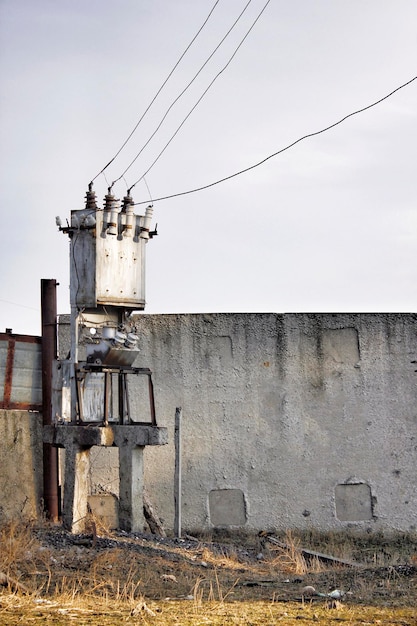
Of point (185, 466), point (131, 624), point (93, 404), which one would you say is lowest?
point (131, 624)

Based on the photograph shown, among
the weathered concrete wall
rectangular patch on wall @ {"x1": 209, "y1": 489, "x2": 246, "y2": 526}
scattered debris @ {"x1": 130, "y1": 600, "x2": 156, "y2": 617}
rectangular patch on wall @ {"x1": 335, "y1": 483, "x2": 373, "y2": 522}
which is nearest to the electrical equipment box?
the weathered concrete wall

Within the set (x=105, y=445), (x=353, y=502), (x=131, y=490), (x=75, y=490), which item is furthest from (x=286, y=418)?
(x=75, y=490)

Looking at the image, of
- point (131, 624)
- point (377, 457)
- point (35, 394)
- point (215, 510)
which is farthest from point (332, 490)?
point (131, 624)

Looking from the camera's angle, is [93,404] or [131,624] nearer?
[131,624]

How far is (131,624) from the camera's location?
697 cm

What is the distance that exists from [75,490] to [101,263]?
2.63 metres

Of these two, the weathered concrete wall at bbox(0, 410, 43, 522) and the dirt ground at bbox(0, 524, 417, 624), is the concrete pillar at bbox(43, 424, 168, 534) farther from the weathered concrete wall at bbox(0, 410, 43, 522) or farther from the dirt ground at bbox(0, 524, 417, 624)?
the weathered concrete wall at bbox(0, 410, 43, 522)

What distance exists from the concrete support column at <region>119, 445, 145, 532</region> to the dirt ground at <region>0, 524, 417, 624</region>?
0.24 meters

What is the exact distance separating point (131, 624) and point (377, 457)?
6769 mm

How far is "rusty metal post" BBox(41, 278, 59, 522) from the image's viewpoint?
12.7m

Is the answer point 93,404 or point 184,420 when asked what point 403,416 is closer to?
point 184,420

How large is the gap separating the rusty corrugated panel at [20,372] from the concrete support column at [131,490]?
205 centimetres

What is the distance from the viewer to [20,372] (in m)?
13.0

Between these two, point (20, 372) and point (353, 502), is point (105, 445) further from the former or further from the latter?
point (353, 502)
